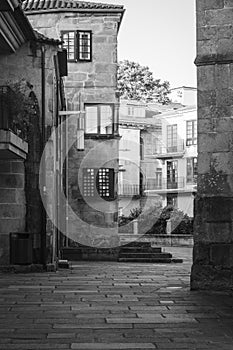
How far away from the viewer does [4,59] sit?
15.4 meters

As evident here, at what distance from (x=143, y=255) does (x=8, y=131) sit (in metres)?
10.4

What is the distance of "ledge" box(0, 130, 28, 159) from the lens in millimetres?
12809

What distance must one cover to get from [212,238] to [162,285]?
5.01ft

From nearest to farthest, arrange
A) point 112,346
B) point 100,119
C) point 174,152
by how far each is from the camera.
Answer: point 112,346, point 100,119, point 174,152

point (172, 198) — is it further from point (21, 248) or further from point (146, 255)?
point (21, 248)

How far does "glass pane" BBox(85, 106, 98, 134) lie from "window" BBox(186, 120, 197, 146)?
24733mm

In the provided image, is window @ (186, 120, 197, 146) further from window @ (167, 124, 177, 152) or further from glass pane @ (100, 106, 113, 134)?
glass pane @ (100, 106, 113, 134)

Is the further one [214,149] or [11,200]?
[11,200]

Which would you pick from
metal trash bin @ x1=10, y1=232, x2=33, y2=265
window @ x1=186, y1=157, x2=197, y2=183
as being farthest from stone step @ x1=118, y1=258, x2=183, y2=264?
window @ x1=186, y1=157, x2=197, y2=183

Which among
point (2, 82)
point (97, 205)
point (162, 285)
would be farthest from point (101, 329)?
point (97, 205)

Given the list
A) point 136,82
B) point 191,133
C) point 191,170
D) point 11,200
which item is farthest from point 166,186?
point 11,200

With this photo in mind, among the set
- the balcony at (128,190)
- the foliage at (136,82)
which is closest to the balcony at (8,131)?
the foliage at (136,82)

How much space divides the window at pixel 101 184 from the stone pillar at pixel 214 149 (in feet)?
39.8

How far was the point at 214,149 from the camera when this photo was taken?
11.2 meters
